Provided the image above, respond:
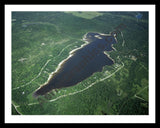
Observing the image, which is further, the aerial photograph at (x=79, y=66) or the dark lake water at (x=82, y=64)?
the dark lake water at (x=82, y=64)

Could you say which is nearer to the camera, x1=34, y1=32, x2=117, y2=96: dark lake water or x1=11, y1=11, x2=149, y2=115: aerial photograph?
x1=11, y1=11, x2=149, y2=115: aerial photograph

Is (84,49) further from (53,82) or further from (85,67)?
(53,82)

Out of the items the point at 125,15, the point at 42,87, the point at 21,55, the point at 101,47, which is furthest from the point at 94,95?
the point at 125,15

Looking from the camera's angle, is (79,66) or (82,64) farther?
(82,64)

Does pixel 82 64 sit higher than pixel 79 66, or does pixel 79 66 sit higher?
pixel 82 64
